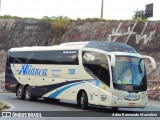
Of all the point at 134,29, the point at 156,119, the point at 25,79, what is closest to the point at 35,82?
the point at 25,79

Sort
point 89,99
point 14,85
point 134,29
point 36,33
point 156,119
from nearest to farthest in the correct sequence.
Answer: point 156,119
point 89,99
point 14,85
point 134,29
point 36,33

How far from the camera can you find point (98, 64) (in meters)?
21.8

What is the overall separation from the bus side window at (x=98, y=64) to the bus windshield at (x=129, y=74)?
45 centimetres

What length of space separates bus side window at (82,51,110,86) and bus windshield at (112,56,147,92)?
0.45 metres

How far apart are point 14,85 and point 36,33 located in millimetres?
27717

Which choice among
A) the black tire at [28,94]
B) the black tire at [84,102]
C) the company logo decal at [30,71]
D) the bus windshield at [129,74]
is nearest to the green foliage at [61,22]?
the company logo decal at [30,71]

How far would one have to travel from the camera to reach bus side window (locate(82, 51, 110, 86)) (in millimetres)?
21308

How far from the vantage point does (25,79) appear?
2892 cm

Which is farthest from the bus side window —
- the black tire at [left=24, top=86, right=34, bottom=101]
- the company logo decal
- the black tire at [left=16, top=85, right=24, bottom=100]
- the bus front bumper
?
the black tire at [left=16, top=85, right=24, bottom=100]

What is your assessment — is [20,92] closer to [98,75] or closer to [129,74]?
[98,75]

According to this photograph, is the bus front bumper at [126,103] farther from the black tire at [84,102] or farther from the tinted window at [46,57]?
the tinted window at [46,57]

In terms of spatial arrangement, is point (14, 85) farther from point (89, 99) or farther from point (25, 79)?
point (89, 99)

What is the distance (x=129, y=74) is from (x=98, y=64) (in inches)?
60.3

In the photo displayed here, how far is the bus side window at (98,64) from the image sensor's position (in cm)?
2131
